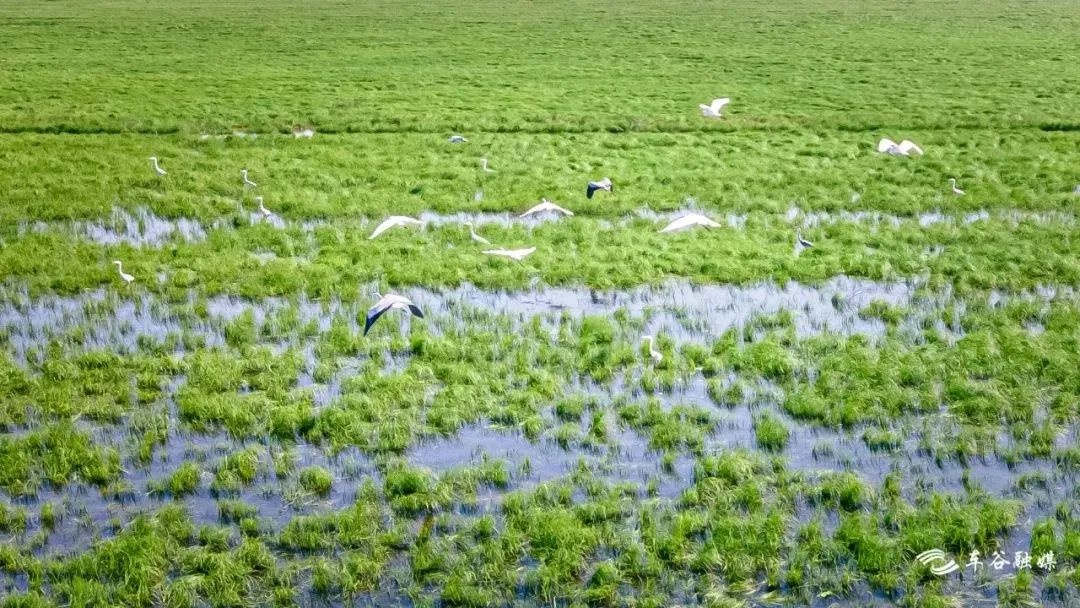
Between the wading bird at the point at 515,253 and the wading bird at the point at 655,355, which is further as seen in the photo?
the wading bird at the point at 515,253

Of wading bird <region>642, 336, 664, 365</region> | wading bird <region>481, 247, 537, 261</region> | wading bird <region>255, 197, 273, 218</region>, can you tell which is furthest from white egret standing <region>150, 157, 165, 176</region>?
wading bird <region>642, 336, 664, 365</region>

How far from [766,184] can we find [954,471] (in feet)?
39.5

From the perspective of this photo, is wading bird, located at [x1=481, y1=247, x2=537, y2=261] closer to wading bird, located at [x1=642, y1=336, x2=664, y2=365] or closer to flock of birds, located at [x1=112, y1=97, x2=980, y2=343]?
flock of birds, located at [x1=112, y1=97, x2=980, y2=343]

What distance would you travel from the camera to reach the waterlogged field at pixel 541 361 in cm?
876

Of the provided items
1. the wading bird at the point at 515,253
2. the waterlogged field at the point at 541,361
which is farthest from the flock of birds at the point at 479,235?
the waterlogged field at the point at 541,361

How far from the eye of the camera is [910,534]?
351 inches

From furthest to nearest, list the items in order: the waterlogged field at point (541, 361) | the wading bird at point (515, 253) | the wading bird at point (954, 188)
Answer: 1. the wading bird at point (954, 188)
2. the wading bird at point (515, 253)
3. the waterlogged field at point (541, 361)

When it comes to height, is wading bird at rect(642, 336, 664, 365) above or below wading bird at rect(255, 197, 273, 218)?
below

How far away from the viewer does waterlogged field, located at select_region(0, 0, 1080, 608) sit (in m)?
8.76

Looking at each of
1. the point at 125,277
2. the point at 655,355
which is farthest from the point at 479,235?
the point at 655,355

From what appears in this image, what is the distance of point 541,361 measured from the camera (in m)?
12.8

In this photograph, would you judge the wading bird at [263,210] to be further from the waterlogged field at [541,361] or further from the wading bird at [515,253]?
the wading bird at [515,253]

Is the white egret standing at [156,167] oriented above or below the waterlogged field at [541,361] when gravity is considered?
above

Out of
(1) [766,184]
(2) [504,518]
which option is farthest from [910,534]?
(1) [766,184]
